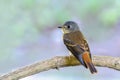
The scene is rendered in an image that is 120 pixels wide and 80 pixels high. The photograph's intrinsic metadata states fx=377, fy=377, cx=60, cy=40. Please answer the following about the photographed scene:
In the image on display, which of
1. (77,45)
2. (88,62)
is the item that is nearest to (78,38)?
(77,45)

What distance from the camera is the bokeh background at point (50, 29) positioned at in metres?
2.53

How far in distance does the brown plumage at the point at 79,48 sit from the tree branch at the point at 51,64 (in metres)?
0.04

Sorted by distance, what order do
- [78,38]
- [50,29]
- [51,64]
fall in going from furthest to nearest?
[50,29], [78,38], [51,64]

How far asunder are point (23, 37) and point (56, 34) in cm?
23

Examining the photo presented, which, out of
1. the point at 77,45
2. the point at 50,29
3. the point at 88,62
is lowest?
the point at 88,62

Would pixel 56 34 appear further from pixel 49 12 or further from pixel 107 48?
pixel 107 48

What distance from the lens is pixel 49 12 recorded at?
2.56m

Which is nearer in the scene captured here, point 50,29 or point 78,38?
point 78,38

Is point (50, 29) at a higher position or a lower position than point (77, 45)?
higher

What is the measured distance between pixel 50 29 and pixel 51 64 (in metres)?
0.79

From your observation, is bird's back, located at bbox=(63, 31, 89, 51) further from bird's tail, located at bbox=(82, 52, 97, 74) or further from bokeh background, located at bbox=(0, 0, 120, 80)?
bokeh background, located at bbox=(0, 0, 120, 80)

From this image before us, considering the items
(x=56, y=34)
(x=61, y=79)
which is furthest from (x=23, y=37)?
(x=61, y=79)

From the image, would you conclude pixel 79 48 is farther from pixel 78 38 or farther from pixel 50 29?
pixel 50 29

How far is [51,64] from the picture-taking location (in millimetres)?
1787
